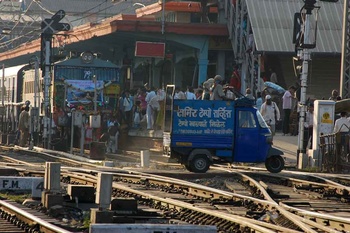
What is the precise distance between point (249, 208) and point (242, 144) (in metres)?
8.12

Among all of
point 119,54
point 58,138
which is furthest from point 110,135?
point 119,54

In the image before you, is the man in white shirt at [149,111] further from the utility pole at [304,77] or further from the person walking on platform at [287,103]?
the utility pole at [304,77]

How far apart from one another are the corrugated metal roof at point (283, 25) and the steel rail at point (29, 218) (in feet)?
84.1

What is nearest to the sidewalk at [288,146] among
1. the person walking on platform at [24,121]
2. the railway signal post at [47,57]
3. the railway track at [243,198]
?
the railway track at [243,198]

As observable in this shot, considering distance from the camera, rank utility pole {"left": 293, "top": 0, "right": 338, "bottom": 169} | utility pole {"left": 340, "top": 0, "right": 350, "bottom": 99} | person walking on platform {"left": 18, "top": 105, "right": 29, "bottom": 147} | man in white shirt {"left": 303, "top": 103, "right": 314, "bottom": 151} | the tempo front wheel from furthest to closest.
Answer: person walking on platform {"left": 18, "top": 105, "right": 29, "bottom": 147}, utility pole {"left": 340, "top": 0, "right": 350, "bottom": 99}, man in white shirt {"left": 303, "top": 103, "right": 314, "bottom": 151}, utility pole {"left": 293, "top": 0, "right": 338, "bottom": 169}, the tempo front wheel

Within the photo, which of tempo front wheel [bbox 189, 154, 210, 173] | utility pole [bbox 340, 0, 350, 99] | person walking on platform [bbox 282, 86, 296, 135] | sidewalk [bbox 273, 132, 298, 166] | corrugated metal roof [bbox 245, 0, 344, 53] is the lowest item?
tempo front wheel [bbox 189, 154, 210, 173]

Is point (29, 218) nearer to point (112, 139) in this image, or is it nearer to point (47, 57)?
point (112, 139)

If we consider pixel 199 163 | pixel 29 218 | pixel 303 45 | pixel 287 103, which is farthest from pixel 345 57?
pixel 29 218

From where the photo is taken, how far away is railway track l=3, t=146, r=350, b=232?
1246 cm

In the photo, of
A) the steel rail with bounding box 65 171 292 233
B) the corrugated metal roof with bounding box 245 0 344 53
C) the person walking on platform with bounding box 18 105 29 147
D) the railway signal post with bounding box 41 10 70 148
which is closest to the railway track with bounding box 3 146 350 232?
the steel rail with bounding box 65 171 292 233

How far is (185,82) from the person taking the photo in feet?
155

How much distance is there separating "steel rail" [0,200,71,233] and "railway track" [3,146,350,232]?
1.86m

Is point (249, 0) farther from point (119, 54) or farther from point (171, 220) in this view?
point (171, 220)

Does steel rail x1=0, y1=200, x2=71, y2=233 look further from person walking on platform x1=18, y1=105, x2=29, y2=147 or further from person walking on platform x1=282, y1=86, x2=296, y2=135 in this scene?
person walking on platform x1=18, y1=105, x2=29, y2=147
